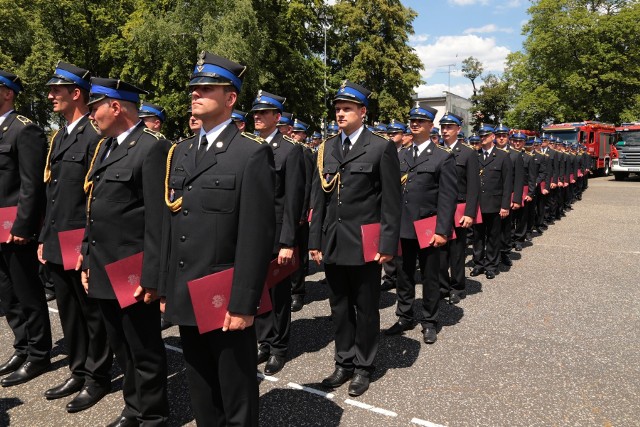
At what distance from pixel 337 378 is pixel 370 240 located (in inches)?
43.9

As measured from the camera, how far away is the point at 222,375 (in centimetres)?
254

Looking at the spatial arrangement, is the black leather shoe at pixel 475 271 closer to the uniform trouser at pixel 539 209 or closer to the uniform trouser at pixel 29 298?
the uniform trouser at pixel 539 209

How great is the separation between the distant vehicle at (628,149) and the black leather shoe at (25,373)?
29852 mm

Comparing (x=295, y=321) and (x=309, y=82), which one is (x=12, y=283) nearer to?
(x=295, y=321)

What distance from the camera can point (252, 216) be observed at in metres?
2.46

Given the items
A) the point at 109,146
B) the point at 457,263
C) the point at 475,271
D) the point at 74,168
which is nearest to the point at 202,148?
the point at 109,146

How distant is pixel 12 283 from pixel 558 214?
13.4 meters

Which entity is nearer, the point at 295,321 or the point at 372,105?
the point at 295,321

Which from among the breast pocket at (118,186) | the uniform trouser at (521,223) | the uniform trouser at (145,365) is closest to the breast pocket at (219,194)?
the breast pocket at (118,186)

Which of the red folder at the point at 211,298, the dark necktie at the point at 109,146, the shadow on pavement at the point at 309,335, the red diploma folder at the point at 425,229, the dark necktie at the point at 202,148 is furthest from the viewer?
the red diploma folder at the point at 425,229

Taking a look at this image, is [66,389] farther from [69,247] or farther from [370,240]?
[370,240]

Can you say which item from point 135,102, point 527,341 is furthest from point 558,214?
point 135,102

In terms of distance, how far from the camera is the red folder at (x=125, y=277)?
3.02m

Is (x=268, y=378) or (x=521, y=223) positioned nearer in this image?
(x=268, y=378)
